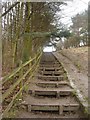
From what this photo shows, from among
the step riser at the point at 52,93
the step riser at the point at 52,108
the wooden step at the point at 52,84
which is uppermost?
the wooden step at the point at 52,84

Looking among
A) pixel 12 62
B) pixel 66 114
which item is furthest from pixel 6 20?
pixel 66 114

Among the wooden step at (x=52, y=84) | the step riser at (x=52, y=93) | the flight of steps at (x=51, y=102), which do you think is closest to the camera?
the flight of steps at (x=51, y=102)

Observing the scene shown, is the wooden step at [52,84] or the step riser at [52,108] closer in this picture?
the step riser at [52,108]

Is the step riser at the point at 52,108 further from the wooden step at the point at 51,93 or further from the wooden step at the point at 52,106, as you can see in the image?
the wooden step at the point at 51,93

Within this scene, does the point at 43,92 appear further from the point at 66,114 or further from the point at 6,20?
the point at 6,20

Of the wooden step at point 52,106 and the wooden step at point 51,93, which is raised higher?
the wooden step at point 51,93

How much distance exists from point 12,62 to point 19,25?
135 centimetres

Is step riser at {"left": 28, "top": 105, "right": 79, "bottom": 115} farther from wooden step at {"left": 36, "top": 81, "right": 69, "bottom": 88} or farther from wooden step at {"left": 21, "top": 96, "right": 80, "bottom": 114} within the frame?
wooden step at {"left": 36, "top": 81, "right": 69, "bottom": 88}

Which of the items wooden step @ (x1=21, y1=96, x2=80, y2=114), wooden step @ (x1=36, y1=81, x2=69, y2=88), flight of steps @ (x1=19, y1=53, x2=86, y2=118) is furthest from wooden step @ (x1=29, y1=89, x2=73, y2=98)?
wooden step @ (x1=36, y1=81, x2=69, y2=88)

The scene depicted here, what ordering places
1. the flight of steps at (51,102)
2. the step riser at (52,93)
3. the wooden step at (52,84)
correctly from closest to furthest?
the flight of steps at (51,102) → the step riser at (52,93) → the wooden step at (52,84)

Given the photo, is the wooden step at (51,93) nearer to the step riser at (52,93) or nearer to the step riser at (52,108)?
the step riser at (52,93)

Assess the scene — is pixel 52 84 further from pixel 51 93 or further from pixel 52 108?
pixel 52 108

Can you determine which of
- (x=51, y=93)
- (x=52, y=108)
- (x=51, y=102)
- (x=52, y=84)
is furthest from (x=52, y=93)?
(x=52, y=108)

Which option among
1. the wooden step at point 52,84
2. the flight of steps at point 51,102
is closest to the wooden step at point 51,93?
the flight of steps at point 51,102
